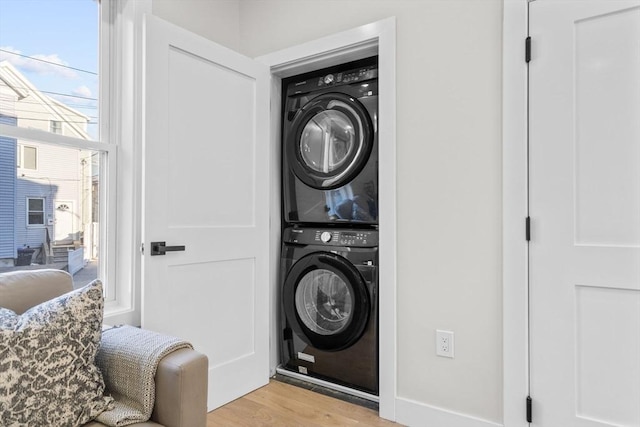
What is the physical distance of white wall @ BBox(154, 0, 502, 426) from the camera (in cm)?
179

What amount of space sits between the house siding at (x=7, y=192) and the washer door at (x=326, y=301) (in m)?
1.44

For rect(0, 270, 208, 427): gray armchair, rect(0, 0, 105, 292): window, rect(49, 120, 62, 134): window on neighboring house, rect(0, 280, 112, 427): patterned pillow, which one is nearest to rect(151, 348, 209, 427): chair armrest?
rect(0, 270, 208, 427): gray armchair

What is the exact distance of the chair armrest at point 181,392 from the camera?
1174mm
